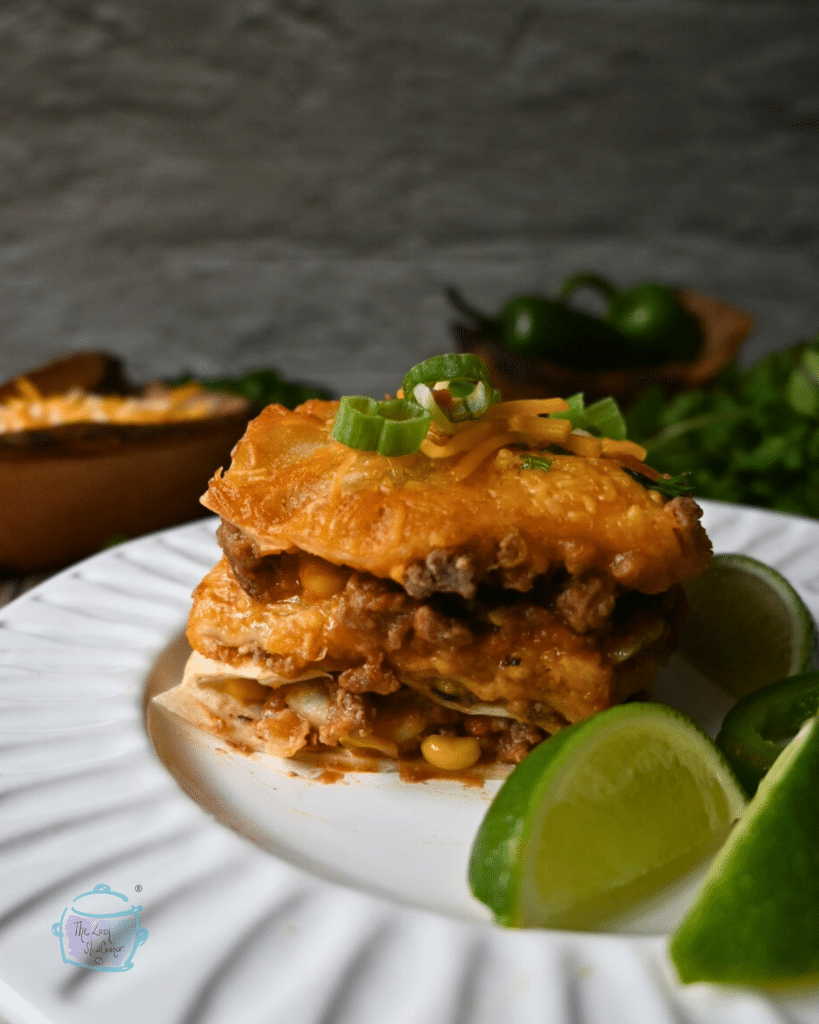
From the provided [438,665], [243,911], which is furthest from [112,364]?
[243,911]

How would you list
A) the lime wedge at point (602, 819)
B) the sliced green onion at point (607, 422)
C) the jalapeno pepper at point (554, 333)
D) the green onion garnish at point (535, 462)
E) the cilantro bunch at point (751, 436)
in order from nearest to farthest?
the lime wedge at point (602, 819) < the green onion garnish at point (535, 462) < the sliced green onion at point (607, 422) < the cilantro bunch at point (751, 436) < the jalapeno pepper at point (554, 333)

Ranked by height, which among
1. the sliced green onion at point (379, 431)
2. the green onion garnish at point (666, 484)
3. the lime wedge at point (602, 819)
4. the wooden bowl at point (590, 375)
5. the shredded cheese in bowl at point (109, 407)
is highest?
the sliced green onion at point (379, 431)

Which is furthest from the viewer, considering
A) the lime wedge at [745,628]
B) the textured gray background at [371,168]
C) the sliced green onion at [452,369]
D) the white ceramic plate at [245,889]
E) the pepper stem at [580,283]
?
the textured gray background at [371,168]

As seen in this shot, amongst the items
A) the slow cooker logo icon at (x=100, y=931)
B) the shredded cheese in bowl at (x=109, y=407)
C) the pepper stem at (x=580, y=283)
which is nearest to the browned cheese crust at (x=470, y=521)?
the slow cooker logo icon at (x=100, y=931)

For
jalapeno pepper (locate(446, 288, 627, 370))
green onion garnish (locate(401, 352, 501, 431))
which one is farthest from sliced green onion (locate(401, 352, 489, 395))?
jalapeno pepper (locate(446, 288, 627, 370))

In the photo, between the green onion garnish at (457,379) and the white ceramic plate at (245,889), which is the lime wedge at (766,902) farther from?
the green onion garnish at (457,379)

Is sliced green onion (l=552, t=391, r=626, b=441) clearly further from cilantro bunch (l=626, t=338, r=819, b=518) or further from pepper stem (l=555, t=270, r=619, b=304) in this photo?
pepper stem (l=555, t=270, r=619, b=304)

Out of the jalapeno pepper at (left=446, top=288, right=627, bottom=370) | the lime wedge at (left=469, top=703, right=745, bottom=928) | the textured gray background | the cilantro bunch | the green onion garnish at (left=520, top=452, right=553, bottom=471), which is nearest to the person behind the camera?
the lime wedge at (left=469, top=703, right=745, bottom=928)
